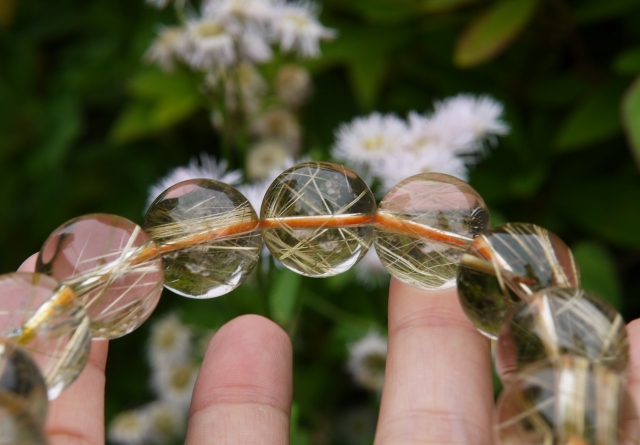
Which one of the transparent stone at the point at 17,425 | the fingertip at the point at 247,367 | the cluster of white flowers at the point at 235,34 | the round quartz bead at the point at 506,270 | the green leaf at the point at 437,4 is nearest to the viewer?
the transparent stone at the point at 17,425

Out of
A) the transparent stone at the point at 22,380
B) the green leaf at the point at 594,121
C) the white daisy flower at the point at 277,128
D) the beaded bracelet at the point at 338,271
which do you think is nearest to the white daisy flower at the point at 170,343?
the white daisy flower at the point at 277,128

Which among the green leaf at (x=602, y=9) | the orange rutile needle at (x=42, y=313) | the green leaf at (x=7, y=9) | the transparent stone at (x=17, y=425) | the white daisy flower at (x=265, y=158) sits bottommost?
the transparent stone at (x=17, y=425)

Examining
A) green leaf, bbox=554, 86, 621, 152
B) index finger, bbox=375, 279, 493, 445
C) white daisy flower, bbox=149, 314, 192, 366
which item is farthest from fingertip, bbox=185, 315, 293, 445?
green leaf, bbox=554, 86, 621, 152

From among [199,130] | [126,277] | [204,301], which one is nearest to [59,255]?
[126,277]

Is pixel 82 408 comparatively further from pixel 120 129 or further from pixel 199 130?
pixel 199 130

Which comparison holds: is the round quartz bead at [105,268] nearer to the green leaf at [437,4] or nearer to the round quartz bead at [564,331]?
the round quartz bead at [564,331]

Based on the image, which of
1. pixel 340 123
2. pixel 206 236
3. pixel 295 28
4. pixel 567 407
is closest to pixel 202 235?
pixel 206 236

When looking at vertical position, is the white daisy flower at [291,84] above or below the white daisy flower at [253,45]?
above
